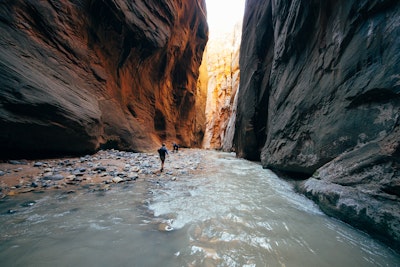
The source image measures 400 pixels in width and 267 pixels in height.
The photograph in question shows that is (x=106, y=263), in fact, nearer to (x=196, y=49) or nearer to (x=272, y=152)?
(x=272, y=152)

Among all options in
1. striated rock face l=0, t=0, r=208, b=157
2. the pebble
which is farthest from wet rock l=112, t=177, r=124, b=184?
striated rock face l=0, t=0, r=208, b=157

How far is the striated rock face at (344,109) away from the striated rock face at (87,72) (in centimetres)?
626

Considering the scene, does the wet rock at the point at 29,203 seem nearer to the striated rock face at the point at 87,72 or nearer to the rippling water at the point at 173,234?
the rippling water at the point at 173,234

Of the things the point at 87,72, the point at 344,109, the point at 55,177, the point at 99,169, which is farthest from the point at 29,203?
the point at 87,72

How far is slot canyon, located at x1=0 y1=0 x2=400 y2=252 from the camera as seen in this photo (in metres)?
2.06

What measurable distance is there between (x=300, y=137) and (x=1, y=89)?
7013mm

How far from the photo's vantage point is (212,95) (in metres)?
35.3

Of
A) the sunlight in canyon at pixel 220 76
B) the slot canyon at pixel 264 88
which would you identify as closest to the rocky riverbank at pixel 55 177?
the slot canyon at pixel 264 88

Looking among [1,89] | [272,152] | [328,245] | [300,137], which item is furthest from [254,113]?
[1,89]

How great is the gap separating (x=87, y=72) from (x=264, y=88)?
8.47 metres

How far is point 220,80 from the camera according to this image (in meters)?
34.3

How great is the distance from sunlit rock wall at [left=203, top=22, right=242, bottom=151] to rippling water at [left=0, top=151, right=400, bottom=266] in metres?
28.3

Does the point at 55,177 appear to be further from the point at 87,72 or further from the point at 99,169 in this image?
the point at 87,72

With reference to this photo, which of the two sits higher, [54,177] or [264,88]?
[264,88]
